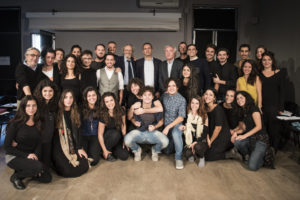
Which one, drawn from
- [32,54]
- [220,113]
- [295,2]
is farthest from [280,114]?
[32,54]

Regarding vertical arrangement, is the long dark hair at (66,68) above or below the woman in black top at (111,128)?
above

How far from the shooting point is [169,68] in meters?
3.72

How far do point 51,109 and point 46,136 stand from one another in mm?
329

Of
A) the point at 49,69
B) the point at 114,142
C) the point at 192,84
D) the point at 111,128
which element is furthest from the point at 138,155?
the point at 49,69

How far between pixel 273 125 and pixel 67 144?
2.67 metres

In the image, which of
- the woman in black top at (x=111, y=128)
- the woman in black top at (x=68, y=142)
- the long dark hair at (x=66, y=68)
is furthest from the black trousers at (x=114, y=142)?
the long dark hair at (x=66, y=68)

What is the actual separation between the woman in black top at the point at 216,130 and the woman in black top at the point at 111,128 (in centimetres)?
107

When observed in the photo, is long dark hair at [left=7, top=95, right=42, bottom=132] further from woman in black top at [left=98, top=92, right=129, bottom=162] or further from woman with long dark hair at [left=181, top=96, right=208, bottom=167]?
woman with long dark hair at [left=181, top=96, right=208, bottom=167]

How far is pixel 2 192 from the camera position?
92.1 inches

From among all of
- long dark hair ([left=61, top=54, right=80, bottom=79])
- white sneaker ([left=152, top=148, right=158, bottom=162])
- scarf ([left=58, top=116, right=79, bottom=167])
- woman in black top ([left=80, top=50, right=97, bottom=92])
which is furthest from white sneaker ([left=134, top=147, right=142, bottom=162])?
long dark hair ([left=61, top=54, right=80, bottom=79])

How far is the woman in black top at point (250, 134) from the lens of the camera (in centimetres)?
292

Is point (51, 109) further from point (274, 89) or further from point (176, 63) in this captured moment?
point (274, 89)

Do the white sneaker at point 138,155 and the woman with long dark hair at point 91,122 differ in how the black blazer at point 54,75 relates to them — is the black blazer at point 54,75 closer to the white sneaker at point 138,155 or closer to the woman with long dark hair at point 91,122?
the woman with long dark hair at point 91,122

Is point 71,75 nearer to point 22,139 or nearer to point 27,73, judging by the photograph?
point 27,73
